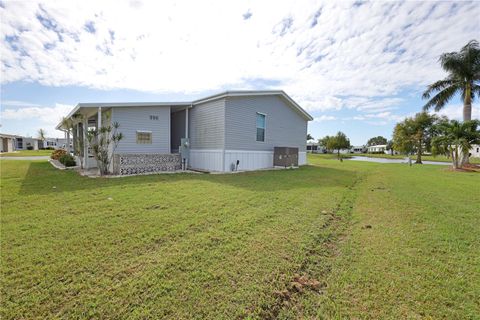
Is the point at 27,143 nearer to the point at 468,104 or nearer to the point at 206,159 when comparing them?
the point at 206,159

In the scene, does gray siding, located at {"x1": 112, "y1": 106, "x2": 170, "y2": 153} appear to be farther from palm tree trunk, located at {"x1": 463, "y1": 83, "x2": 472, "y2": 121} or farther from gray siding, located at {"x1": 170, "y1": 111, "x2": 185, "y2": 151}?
palm tree trunk, located at {"x1": 463, "y1": 83, "x2": 472, "y2": 121}

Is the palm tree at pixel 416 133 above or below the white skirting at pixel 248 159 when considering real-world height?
above

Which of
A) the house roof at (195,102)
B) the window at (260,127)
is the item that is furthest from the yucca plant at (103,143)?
→ the window at (260,127)

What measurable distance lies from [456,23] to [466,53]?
40.9ft

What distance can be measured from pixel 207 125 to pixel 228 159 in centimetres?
254

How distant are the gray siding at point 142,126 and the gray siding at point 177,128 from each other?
2.50m

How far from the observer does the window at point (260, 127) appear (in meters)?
14.4

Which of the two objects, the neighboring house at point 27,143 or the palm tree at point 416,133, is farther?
the neighboring house at point 27,143

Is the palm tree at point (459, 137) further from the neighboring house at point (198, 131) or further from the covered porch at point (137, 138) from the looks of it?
the covered porch at point (137, 138)

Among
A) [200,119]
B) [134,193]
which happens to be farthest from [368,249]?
[200,119]

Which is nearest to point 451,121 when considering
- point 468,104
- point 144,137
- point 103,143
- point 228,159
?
point 468,104

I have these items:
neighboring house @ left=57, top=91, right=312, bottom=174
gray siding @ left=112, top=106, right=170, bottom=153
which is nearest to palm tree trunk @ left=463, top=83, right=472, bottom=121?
neighboring house @ left=57, top=91, right=312, bottom=174

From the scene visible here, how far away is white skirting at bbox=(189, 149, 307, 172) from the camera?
41.2 feet

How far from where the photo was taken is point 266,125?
14.9 m
